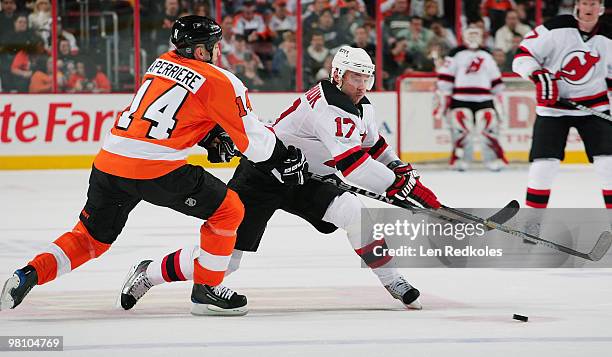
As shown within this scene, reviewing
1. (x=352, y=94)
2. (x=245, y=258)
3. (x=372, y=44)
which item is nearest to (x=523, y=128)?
(x=372, y=44)

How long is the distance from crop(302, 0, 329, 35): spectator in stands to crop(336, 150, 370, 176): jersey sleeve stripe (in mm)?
7201

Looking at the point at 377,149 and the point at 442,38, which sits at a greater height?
the point at 377,149

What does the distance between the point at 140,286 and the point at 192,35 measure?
2.76 ft

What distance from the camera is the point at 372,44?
11.1m

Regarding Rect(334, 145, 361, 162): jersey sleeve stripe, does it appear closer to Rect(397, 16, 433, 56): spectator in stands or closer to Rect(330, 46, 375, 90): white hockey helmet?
Rect(330, 46, 375, 90): white hockey helmet

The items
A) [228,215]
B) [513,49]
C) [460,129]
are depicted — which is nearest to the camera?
[228,215]

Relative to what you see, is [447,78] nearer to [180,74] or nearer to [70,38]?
[70,38]

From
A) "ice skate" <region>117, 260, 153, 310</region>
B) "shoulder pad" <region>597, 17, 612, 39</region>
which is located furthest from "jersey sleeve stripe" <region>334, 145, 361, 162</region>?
"shoulder pad" <region>597, 17, 612, 39</region>

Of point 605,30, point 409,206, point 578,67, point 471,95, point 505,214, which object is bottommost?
point 471,95

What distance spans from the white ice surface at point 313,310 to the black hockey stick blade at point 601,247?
0.06m

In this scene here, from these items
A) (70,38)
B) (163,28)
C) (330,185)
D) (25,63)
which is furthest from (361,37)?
(330,185)

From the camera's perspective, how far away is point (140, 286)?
3932 mm

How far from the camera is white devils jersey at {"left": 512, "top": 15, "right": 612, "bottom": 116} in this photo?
5.52 m

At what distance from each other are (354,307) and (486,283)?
2.40 feet
